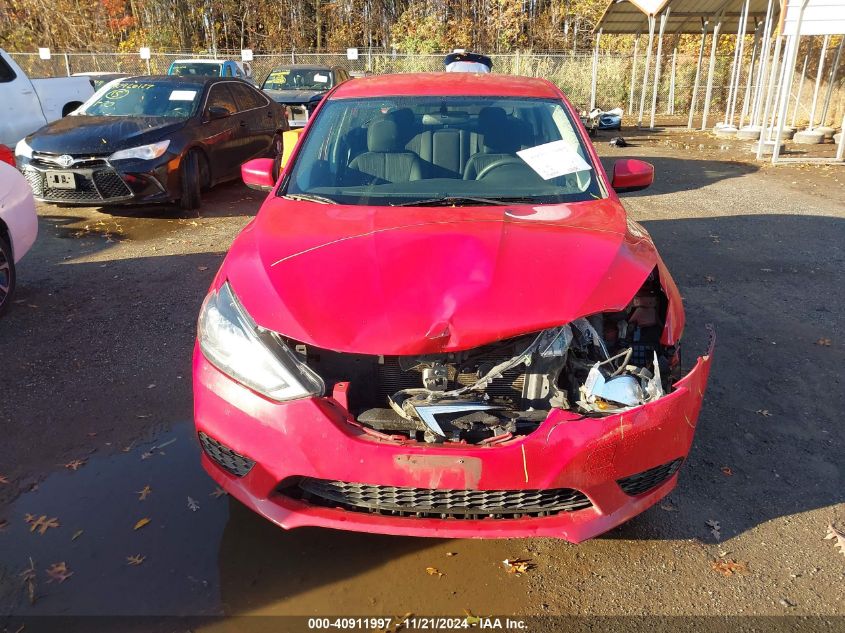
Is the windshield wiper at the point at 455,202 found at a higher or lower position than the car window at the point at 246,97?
lower

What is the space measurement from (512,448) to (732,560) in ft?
3.98

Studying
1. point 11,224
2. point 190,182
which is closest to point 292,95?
point 190,182

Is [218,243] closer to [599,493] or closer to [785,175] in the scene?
[599,493]

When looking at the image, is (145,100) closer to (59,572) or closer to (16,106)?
(16,106)

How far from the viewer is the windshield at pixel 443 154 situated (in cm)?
340

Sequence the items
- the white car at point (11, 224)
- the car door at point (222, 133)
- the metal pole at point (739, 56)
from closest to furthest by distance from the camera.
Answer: the white car at point (11, 224), the car door at point (222, 133), the metal pole at point (739, 56)

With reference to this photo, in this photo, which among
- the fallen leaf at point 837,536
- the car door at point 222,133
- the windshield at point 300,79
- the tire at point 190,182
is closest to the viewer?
the fallen leaf at point 837,536

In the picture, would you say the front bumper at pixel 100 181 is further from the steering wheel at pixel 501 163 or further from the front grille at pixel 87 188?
the steering wheel at pixel 501 163

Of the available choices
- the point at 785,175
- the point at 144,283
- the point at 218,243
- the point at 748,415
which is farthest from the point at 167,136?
the point at 785,175

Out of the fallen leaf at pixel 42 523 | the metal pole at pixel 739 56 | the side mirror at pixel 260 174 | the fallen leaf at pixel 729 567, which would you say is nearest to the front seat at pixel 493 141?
the side mirror at pixel 260 174

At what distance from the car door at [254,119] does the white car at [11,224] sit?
4.64m

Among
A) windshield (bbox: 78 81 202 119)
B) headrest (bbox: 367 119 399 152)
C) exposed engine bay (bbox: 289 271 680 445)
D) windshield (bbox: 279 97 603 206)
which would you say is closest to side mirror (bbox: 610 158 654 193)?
windshield (bbox: 279 97 603 206)

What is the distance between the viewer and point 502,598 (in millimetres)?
2445

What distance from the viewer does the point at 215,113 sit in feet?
28.0
